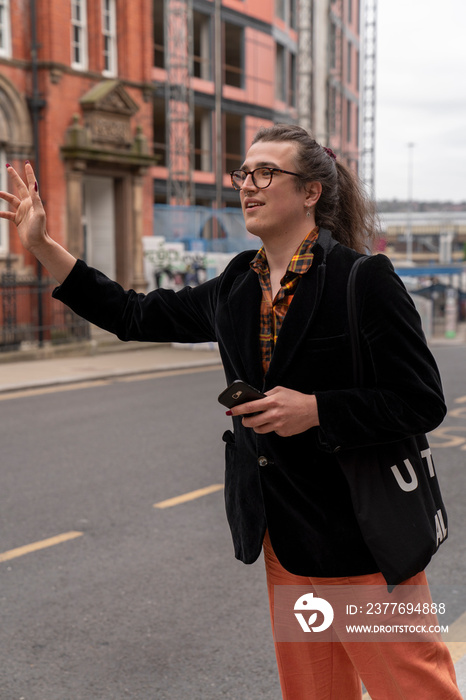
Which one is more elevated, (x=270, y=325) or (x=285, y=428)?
(x=270, y=325)

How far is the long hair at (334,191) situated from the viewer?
2301 millimetres

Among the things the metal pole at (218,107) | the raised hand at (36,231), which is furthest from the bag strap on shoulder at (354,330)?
the metal pole at (218,107)

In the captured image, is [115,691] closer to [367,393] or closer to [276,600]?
[276,600]

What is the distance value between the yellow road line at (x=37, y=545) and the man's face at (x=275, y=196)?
3521 mm

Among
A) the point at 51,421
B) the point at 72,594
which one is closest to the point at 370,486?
the point at 72,594

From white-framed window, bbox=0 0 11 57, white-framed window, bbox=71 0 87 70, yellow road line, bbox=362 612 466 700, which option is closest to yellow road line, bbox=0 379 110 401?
white-framed window, bbox=0 0 11 57

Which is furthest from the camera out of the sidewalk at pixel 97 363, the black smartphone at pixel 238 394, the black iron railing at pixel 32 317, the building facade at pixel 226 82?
the building facade at pixel 226 82

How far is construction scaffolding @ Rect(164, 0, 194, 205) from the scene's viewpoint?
25.7 meters

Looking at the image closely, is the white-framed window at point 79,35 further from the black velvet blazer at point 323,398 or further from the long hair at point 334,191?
the black velvet blazer at point 323,398

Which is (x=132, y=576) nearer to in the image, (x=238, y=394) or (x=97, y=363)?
(x=238, y=394)

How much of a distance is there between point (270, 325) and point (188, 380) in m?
12.0

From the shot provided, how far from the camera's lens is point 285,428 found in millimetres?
2053

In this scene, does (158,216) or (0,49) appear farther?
(158,216)

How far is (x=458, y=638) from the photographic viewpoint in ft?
12.8
